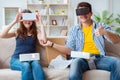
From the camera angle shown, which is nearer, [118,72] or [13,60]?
[118,72]

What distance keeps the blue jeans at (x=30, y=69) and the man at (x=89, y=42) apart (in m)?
0.27

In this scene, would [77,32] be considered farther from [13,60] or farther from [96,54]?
[13,60]

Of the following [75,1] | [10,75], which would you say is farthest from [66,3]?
[10,75]

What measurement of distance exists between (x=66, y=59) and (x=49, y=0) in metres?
4.41

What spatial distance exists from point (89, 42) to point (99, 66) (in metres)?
0.28

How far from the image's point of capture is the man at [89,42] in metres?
2.13

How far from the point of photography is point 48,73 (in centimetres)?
220

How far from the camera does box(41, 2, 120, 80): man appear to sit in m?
2.13

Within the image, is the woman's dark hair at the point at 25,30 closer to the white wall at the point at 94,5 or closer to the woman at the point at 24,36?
the woman at the point at 24,36

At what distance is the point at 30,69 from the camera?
2211 millimetres

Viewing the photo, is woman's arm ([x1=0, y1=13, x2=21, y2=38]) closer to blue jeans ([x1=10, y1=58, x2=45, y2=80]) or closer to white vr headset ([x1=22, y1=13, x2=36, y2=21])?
white vr headset ([x1=22, y1=13, x2=36, y2=21])

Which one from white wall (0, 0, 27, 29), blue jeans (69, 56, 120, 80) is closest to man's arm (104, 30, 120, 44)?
blue jeans (69, 56, 120, 80)

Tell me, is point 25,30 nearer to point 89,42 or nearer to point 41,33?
point 41,33

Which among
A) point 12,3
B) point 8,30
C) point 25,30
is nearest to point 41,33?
point 25,30
